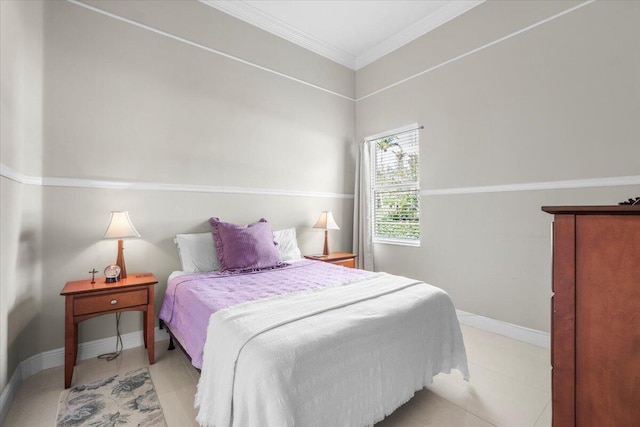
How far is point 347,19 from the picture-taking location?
338 centimetres

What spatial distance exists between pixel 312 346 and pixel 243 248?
5.10 ft

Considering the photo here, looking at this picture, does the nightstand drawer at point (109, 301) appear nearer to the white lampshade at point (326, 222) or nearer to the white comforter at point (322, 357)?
the white comforter at point (322, 357)

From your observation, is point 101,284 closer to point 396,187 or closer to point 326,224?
point 326,224

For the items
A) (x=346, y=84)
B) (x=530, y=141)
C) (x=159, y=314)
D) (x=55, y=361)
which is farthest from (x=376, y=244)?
(x=55, y=361)

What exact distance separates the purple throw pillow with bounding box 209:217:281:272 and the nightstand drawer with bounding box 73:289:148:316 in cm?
64

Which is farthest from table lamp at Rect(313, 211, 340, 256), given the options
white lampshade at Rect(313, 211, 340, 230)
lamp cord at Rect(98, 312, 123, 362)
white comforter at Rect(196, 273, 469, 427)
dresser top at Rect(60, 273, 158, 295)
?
lamp cord at Rect(98, 312, 123, 362)

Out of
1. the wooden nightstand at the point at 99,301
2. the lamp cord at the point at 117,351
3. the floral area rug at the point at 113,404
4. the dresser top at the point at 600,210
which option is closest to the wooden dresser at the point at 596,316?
the dresser top at the point at 600,210

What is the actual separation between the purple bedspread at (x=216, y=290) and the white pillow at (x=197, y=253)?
0.18 m

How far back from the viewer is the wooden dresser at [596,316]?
34.4 inches

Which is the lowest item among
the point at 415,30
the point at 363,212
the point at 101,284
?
the point at 101,284

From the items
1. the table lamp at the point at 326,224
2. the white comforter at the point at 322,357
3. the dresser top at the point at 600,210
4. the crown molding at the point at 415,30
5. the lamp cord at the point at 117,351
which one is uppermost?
the crown molding at the point at 415,30

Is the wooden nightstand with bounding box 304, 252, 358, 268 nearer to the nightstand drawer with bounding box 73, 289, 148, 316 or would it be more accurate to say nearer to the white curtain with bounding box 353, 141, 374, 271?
the white curtain with bounding box 353, 141, 374, 271

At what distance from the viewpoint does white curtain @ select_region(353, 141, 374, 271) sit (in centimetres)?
394

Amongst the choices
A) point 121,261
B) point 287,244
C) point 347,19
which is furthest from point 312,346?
point 347,19
